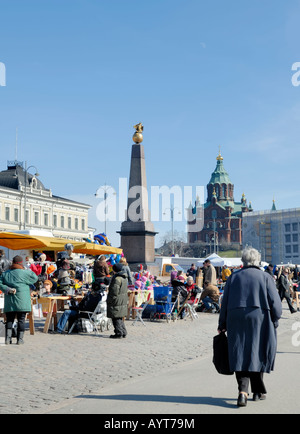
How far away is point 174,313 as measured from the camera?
17312 millimetres

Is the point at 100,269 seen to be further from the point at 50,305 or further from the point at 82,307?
the point at 50,305

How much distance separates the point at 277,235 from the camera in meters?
122

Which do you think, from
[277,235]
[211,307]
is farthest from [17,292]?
[277,235]

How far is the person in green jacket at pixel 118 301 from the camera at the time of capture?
12554 mm

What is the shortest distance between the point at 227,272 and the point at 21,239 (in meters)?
10.5

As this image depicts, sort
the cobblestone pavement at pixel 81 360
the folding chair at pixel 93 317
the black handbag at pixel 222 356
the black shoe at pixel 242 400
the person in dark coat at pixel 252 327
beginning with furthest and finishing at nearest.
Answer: the folding chair at pixel 93 317, the cobblestone pavement at pixel 81 360, the black handbag at pixel 222 356, the person in dark coat at pixel 252 327, the black shoe at pixel 242 400

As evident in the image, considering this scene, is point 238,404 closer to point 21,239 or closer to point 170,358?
point 170,358

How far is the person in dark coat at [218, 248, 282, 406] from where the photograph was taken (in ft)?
19.9

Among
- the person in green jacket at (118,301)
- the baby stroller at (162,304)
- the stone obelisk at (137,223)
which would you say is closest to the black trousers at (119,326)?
the person in green jacket at (118,301)

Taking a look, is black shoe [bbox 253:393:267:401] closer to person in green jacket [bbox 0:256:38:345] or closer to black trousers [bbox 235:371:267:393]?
black trousers [bbox 235:371:267:393]

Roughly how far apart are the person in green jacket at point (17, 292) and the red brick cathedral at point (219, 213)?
146673 millimetres

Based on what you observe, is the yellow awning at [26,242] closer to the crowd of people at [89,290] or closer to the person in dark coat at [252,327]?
the crowd of people at [89,290]

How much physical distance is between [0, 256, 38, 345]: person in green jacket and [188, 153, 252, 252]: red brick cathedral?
146673 mm
